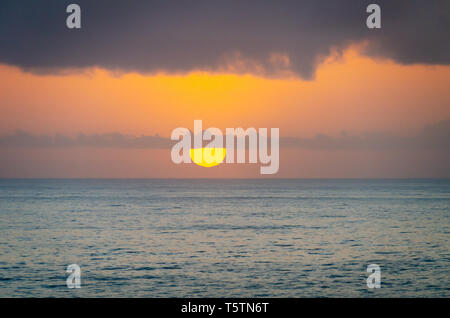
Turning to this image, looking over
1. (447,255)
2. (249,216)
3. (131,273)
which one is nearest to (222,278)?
(131,273)

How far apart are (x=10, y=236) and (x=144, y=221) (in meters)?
23.7

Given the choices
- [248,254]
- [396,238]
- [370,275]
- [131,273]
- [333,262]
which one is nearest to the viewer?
[370,275]

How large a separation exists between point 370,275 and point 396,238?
2444 cm

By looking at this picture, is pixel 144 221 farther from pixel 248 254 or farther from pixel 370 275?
pixel 370 275

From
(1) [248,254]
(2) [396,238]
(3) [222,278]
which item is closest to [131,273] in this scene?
(3) [222,278]

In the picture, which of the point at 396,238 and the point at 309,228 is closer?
the point at 396,238

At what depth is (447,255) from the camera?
40688mm

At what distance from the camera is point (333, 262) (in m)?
38.4

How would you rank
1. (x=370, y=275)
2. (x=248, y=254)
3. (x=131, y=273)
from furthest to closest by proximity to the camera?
(x=248, y=254), (x=131, y=273), (x=370, y=275)
